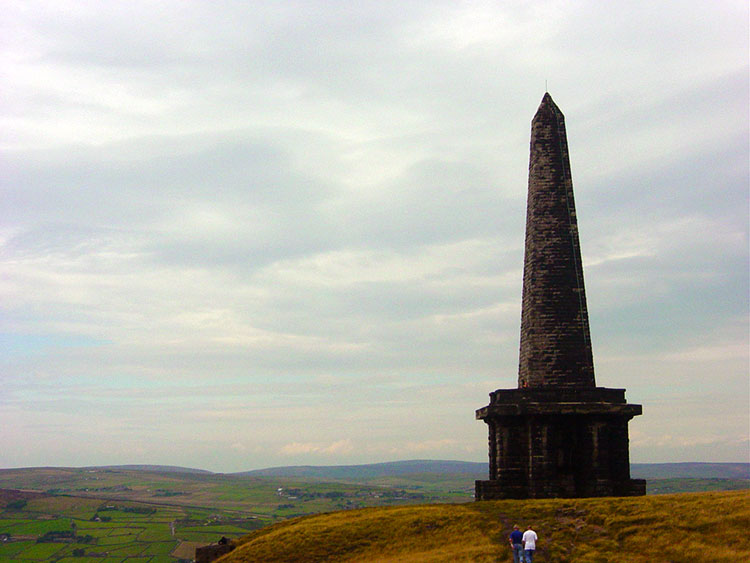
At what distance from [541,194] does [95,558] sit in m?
115

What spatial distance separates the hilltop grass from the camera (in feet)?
81.7

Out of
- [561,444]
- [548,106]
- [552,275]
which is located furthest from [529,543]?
[548,106]

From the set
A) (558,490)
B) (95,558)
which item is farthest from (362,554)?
(95,558)

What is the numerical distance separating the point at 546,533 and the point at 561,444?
20.2 ft

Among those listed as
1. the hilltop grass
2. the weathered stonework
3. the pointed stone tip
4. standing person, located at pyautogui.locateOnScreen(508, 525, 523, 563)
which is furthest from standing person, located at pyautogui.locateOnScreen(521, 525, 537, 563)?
the pointed stone tip

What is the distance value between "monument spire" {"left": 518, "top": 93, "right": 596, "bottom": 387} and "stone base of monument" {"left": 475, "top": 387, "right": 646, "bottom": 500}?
1.28m

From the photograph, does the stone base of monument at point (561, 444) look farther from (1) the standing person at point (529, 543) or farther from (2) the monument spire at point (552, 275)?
(1) the standing person at point (529, 543)

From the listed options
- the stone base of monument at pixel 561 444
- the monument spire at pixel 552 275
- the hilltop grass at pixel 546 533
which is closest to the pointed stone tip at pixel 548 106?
the monument spire at pixel 552 275

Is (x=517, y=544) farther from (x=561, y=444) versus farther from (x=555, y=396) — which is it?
(x=555, y=396)

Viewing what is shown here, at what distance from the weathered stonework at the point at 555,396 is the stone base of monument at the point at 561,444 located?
0.04 metres

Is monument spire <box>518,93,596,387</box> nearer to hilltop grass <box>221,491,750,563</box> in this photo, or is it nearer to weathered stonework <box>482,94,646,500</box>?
weathered stonework <box>482,94,646,500</box>

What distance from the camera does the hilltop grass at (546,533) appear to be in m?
24.9

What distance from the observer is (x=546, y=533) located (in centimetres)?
2638

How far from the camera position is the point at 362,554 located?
27.6 meters
